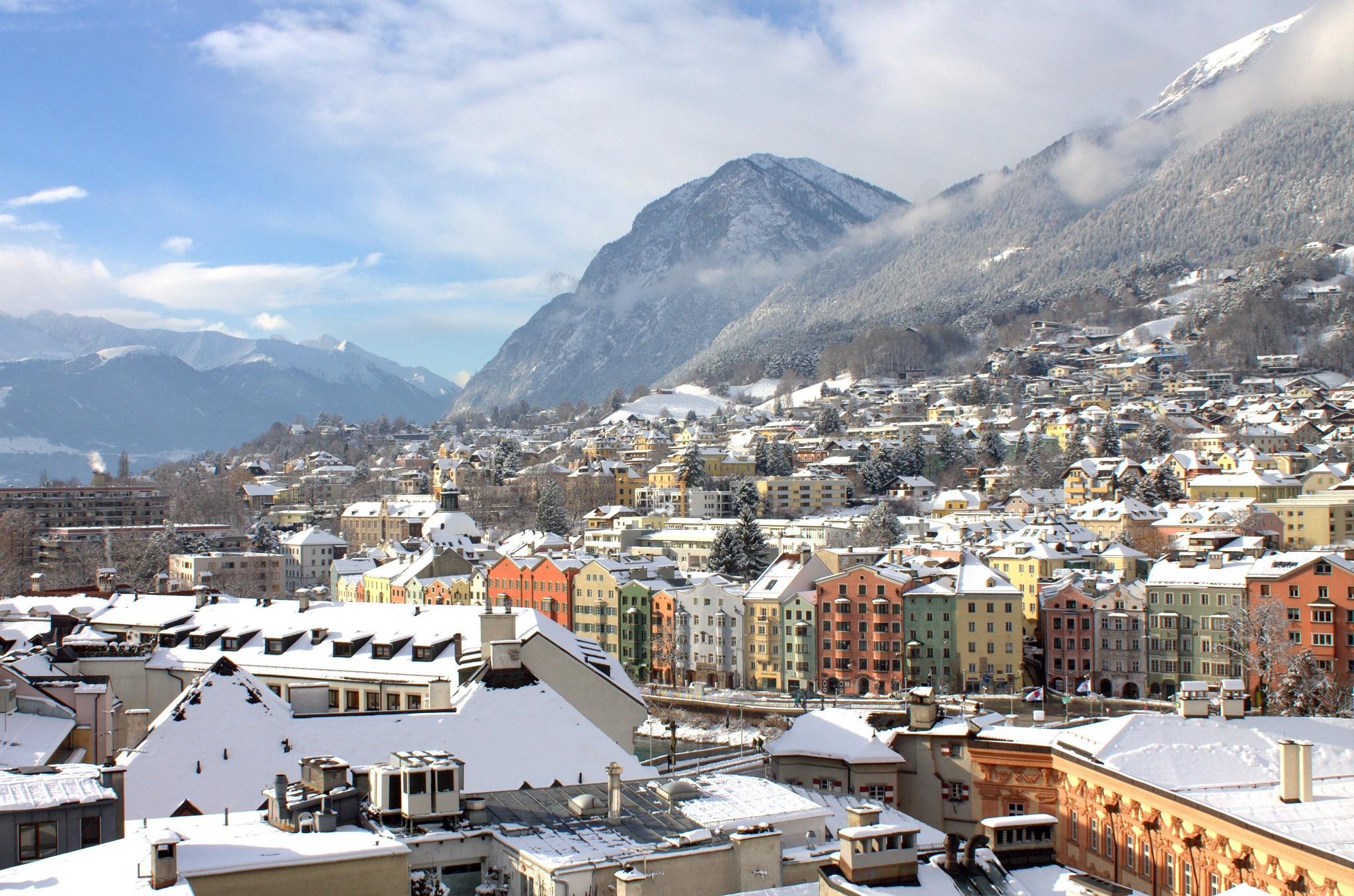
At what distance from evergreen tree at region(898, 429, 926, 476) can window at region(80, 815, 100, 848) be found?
102 meters

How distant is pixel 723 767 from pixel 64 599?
86.6 ft

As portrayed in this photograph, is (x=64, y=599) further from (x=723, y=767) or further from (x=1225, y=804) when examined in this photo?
(x=1225, y=804)

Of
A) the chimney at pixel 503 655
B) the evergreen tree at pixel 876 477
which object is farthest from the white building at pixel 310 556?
the chimney at pixel 503 655

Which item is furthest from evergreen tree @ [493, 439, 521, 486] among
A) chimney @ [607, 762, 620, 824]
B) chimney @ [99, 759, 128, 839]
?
chimney @ [99, 759, 128, 839]

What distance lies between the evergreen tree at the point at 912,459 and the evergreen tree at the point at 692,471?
17.0 metres

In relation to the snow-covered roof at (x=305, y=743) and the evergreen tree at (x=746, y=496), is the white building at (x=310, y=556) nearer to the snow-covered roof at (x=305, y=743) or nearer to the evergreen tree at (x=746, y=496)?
the evergreen tree at (x=746, y=496)

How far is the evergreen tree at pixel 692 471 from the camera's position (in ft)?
365

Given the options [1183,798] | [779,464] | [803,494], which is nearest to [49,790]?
Result: [1183,798]

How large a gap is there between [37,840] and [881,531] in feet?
244

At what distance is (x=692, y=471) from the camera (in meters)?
111

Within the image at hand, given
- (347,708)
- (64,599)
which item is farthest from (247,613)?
(64,599)

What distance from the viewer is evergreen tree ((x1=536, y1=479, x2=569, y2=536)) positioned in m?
98.2

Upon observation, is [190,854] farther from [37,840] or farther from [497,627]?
[497,627]

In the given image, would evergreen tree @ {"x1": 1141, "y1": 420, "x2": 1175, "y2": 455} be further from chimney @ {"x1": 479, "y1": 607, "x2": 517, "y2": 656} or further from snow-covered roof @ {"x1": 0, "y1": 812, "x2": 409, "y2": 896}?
snow-covered roof @ {"x1": 0, "y1": 812, "x2": 409, "y2": 896}
